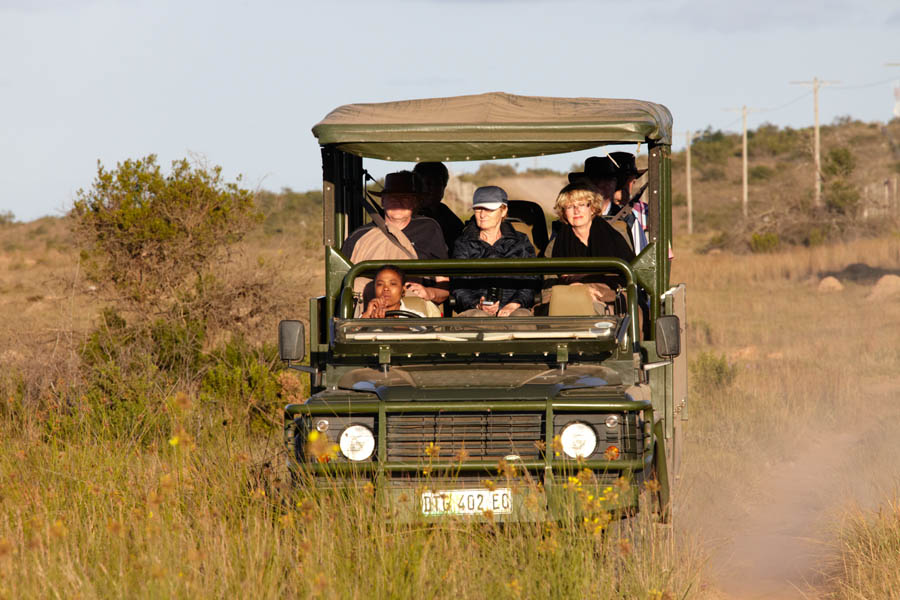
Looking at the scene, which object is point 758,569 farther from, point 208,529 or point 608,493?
point 208,529

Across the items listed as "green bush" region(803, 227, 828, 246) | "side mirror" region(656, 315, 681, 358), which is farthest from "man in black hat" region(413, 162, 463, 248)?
"green bush" region(803, 227, 828, 246)

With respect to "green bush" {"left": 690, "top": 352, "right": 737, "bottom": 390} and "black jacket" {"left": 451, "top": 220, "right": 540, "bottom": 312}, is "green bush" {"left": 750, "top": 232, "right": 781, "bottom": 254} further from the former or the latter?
"black jacket" {"left": 451, "top": 220, "right": 540, "bottom": 312}

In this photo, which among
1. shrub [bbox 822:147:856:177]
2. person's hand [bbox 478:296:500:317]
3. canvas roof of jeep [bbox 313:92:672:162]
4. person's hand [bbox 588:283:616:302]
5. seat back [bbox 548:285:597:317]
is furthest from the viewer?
shrub [bbox 822:147:856:177]

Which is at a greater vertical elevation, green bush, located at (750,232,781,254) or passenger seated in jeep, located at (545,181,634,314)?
green bush, located at (750,232,781,254)

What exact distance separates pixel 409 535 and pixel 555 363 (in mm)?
1500

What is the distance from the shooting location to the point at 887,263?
88.0ft

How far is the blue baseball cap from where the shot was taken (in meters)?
6.90

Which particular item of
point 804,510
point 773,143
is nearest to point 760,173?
point 773,143

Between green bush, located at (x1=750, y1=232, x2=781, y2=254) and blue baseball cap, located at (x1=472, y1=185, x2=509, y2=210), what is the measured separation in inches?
1137

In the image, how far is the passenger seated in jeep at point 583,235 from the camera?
6.77 metres

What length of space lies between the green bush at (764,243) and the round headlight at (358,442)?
30851 mm

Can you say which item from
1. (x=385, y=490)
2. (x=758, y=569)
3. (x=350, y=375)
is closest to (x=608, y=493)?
(x=385, y=490)

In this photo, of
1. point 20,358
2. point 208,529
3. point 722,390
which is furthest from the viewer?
point 722,390

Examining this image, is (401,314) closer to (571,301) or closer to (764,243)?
(571,301)
